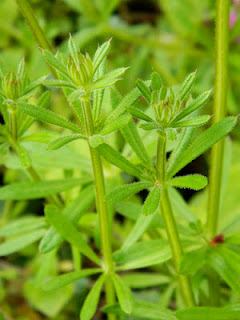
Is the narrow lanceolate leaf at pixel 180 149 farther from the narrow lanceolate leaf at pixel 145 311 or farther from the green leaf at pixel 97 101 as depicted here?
the narrow lanceolate leaf at pixel 145 311

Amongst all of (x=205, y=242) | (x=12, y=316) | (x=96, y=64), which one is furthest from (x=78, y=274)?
(x=12, y=316)

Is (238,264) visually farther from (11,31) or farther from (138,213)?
(11,31)

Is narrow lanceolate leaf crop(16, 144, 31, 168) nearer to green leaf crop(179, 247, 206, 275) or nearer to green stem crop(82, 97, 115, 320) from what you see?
green stem crop(82, 97, 115, 320)

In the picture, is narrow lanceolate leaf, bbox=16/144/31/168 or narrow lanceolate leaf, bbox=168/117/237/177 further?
narrow lanceolate leaf, bbox=16/144/31/168

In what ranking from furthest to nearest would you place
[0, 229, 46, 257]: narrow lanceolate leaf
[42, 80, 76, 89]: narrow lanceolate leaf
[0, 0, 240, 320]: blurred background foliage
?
[0, 0, 240, 320]: blurred background foliage → [0, 229, 46, 257]: narrow lanceolate leaf → [42, 80, 76, 89]: narrow lanceolate leaf

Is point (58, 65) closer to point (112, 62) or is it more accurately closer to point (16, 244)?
point (16, 244)

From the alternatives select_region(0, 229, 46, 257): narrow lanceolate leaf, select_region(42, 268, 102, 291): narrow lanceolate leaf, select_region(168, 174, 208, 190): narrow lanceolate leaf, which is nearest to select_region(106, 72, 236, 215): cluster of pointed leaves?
select_region(168, 174, 208, 190): narrow lanceolate leaf

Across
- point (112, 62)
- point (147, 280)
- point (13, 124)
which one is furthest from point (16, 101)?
point (112, 62)
